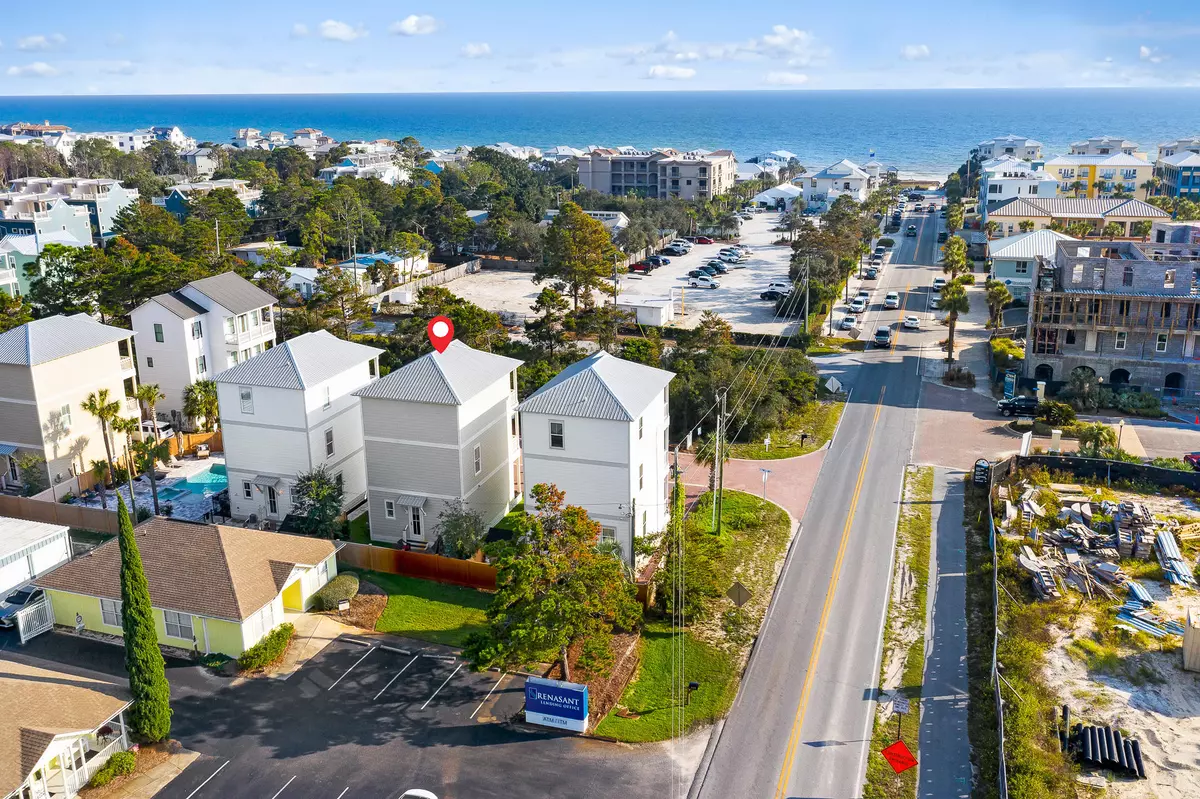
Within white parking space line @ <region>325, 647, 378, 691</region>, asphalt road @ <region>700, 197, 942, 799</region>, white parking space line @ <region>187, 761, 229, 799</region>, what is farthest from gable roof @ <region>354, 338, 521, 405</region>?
white parking space line @ <region>187, 761, 229, 799</region>

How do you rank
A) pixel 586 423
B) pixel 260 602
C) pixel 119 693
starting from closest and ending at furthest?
1. pixel 119 693
2. pixel 260 602
3. pixel 586 423

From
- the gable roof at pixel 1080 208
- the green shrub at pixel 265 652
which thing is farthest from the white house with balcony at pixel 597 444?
the gable roof at pixel 1080 208

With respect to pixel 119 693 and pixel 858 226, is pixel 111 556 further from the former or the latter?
pixel 858 226

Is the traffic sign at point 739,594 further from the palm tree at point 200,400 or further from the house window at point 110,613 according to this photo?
the palm tree at point 200,400

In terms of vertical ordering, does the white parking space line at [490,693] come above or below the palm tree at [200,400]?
below

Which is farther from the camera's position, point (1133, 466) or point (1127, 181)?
point (1127, 181)

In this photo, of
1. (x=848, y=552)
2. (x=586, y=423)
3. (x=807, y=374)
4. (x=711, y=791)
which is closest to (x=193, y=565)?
(x=586, y=423)

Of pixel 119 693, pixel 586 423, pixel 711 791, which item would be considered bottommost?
pixel 711 791
